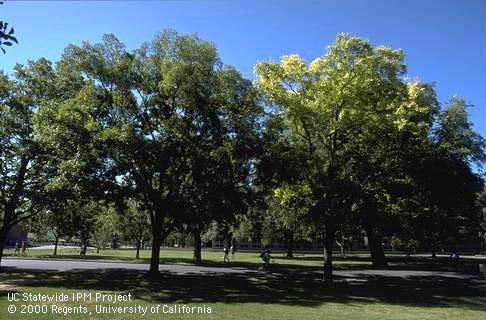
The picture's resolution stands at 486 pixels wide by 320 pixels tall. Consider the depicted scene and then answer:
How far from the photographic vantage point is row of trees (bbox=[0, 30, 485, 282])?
20.9 m

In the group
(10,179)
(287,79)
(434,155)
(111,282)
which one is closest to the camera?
(111,282)

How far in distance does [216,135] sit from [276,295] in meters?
7.57

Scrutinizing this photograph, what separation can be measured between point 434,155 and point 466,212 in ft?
37.4

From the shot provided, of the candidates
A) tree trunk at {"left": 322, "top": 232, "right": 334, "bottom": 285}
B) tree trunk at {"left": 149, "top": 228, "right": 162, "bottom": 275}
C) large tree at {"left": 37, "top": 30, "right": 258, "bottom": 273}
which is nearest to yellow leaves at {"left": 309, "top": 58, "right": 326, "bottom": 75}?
large tree at {"left": 37, "top": 30, "right": 258, "bottom": 273}

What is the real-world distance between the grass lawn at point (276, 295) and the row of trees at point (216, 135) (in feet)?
9.05

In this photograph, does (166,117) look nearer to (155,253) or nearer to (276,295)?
(155,253)

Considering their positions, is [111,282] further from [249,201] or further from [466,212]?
[466,212]

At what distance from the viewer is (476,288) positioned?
21.1 metres

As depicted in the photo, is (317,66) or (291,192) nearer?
(317,66)

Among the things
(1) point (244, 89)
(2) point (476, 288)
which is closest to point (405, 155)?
(2) point (476, 288)

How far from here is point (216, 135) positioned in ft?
70.6

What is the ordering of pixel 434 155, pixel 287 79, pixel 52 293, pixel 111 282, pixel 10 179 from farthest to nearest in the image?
1. pixel 434 155
2. pixel 10 179
3. pixel 287 79
4. pixel 111 282
5. pixel 52 293

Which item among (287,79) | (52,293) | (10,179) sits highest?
(287,79)

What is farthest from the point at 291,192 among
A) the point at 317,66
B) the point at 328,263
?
the point at 317,66
